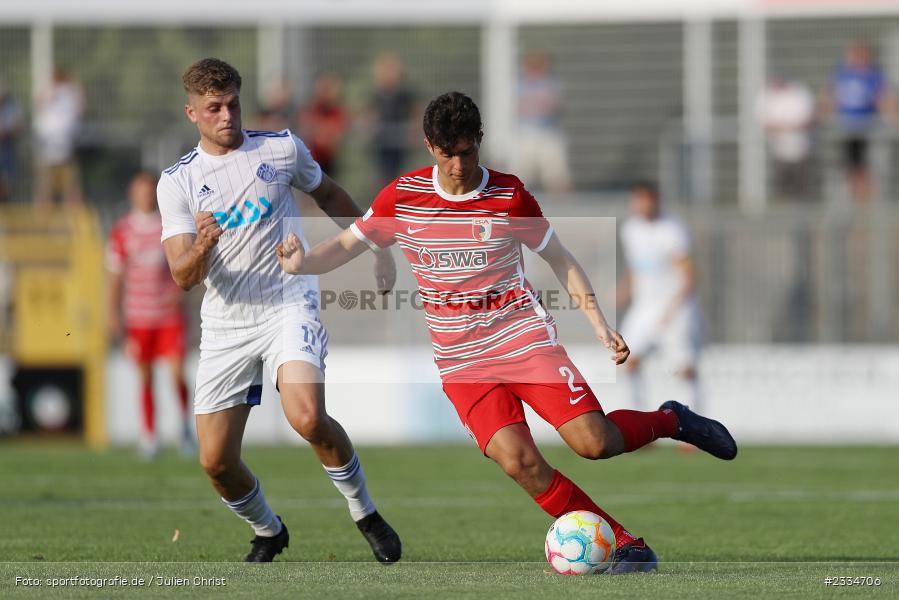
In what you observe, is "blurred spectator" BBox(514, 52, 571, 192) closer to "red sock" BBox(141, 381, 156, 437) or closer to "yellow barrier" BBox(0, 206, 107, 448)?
"yellow barrier" BBox(0, 206, 107, 448)

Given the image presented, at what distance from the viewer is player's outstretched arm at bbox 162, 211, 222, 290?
7.39 metres

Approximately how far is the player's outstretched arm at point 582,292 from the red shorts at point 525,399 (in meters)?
0.23

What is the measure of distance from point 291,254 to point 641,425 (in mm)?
1924

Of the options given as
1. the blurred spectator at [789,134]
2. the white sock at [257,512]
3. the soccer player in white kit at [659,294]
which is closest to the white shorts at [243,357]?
the white sock at [257,512]

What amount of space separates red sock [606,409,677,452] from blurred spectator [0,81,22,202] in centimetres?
1501

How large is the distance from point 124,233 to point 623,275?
227 inches

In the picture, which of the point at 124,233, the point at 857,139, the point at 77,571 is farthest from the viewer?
the point at 857,139

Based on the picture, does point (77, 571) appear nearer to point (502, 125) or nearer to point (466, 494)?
point (466, 494)

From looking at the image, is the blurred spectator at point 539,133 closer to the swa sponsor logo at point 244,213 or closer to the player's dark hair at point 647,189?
the player's dark hair at point 647,189

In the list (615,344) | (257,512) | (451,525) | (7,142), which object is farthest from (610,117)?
A: (615,344)

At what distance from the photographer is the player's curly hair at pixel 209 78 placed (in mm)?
7812

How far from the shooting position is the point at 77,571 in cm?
732

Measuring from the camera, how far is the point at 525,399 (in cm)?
759

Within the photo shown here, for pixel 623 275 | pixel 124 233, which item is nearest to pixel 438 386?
pixel 623 275
